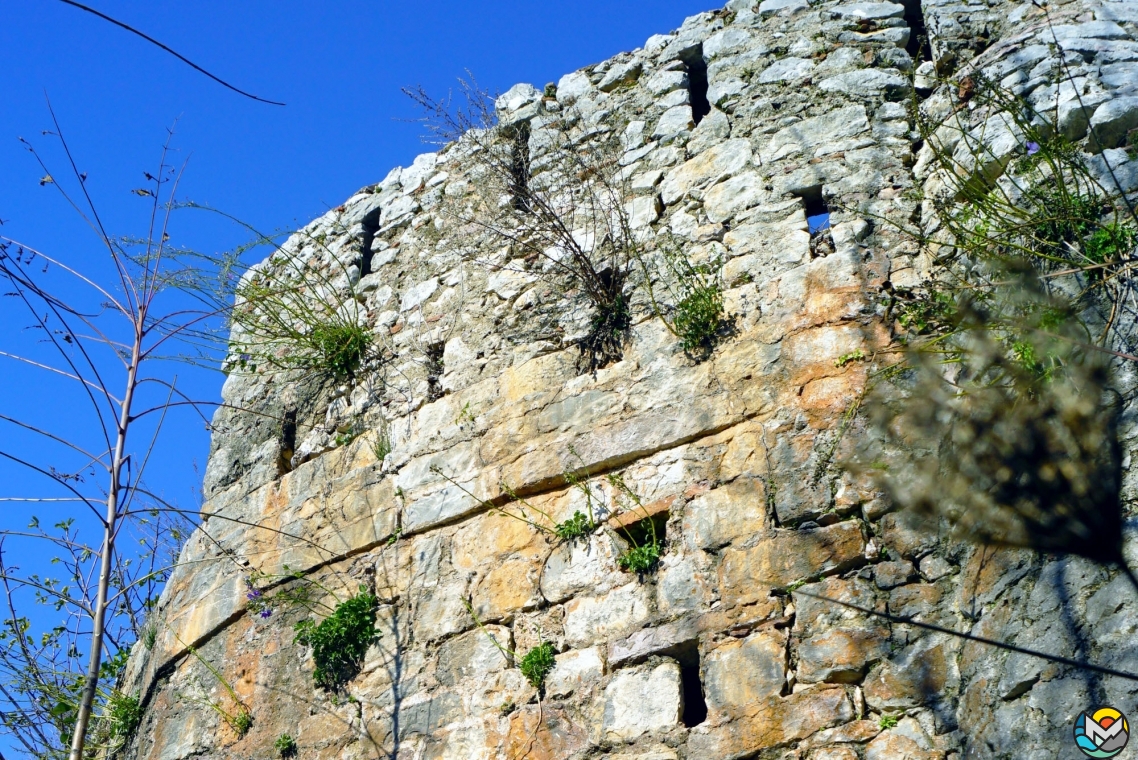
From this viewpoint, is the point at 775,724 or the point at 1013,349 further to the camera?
the point at 1013,349

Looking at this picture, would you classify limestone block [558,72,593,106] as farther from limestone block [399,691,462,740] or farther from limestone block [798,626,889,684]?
limestone block [798,626,889,684]

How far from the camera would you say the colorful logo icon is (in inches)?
107

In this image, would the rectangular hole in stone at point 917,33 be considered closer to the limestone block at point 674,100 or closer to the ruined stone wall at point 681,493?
the ruined stone wall at point 681,493

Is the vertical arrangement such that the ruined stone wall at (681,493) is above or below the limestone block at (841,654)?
above

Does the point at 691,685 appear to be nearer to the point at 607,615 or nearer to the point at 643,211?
the point at 607,615

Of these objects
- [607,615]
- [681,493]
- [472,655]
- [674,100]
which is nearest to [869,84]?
[674,100]

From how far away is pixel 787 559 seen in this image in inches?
145

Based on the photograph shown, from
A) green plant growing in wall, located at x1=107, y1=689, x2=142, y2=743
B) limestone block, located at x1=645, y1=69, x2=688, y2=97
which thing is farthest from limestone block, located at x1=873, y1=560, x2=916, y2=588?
green plant growing in wall, located at x1=107, y1=689, x2=142, y2=743

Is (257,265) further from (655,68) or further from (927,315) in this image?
(927,315)

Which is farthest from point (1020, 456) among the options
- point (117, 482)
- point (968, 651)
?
point (117, 482)

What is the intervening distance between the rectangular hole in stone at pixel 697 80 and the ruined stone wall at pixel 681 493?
4cm

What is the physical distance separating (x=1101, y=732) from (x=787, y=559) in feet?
3.68

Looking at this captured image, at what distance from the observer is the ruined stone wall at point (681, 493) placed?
11.0 feet

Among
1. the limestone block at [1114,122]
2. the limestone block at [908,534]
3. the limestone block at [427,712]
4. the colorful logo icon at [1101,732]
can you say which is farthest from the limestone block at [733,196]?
the colorful logo icon at [1101,732]
